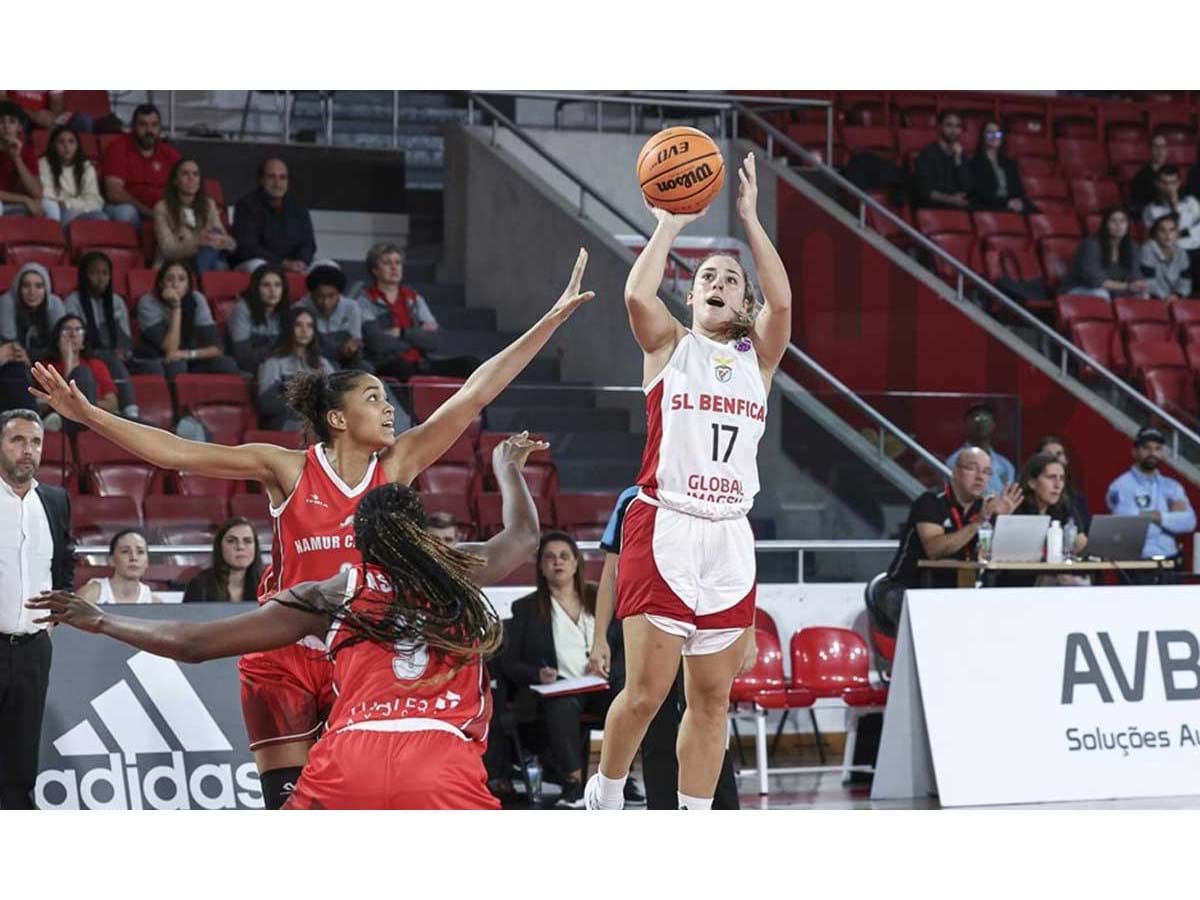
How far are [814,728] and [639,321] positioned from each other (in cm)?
463

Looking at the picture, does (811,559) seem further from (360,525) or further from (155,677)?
(360,525)

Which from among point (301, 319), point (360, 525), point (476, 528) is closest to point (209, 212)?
point (301, 319)

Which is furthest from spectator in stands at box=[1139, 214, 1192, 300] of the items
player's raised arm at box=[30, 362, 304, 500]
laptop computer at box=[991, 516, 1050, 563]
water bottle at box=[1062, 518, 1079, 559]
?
player's raised arm at box=[30, 362, 304, 500]

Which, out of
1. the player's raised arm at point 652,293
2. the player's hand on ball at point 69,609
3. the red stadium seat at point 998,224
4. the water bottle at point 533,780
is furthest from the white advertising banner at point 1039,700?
the red stadium seat at point 998,224

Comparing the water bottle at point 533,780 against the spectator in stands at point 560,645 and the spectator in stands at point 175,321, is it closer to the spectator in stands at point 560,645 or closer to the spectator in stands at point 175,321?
the spectator in stands at point 560,645

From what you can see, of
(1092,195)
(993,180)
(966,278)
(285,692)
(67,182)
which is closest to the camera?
(285,692)

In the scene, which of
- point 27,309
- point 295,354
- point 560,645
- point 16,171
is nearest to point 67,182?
point 16,171

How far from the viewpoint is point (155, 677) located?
736 cm

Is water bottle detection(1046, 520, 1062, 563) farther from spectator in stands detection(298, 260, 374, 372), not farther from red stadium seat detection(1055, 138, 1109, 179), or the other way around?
red stadium seat detection(1055, 138, 1109, 179)

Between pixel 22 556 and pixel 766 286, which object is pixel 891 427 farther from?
pixel 22 556

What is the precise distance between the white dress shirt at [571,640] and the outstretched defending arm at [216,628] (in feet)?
13.9

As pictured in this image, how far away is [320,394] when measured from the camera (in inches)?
205

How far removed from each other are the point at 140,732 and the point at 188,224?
483 cm

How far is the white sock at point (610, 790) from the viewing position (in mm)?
5770
